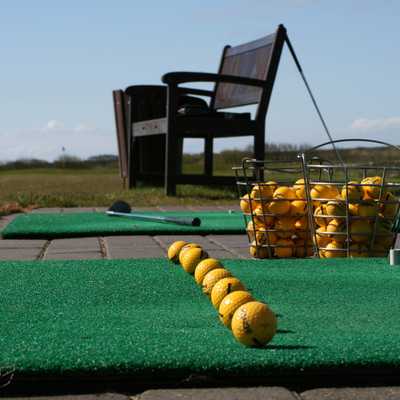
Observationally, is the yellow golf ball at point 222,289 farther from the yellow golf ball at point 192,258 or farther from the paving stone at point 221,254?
the paving stone at point 221,254

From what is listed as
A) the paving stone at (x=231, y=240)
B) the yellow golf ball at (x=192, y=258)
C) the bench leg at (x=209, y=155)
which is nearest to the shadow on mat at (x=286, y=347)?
the yellow golf ball at (x=192, y=258)

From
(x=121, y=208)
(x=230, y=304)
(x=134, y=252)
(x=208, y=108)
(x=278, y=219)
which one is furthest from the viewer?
(x=208, y=108)

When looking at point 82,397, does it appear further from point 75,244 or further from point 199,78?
point 199,78

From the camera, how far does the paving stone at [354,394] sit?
176 cm

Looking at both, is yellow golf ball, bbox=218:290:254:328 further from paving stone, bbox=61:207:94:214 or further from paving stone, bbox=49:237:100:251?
paving stone, bbox=61:207:94:214

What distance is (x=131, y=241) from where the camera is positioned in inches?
191

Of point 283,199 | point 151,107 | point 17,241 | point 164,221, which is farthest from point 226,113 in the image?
point 283,199

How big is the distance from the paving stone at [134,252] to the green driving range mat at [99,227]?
0.70m

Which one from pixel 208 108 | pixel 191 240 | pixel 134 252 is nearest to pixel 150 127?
pixel 208 108

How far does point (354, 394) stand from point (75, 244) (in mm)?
3127

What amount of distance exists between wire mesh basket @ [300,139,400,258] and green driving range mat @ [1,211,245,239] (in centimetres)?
152

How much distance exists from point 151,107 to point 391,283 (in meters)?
8.41

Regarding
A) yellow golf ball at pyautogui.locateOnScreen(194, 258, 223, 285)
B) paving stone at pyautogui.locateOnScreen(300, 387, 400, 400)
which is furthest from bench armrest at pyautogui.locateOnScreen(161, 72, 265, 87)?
paving stone at pyautogui.locateOnScreen(300, 387, 400, 400)

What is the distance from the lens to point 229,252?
14.4 ft
